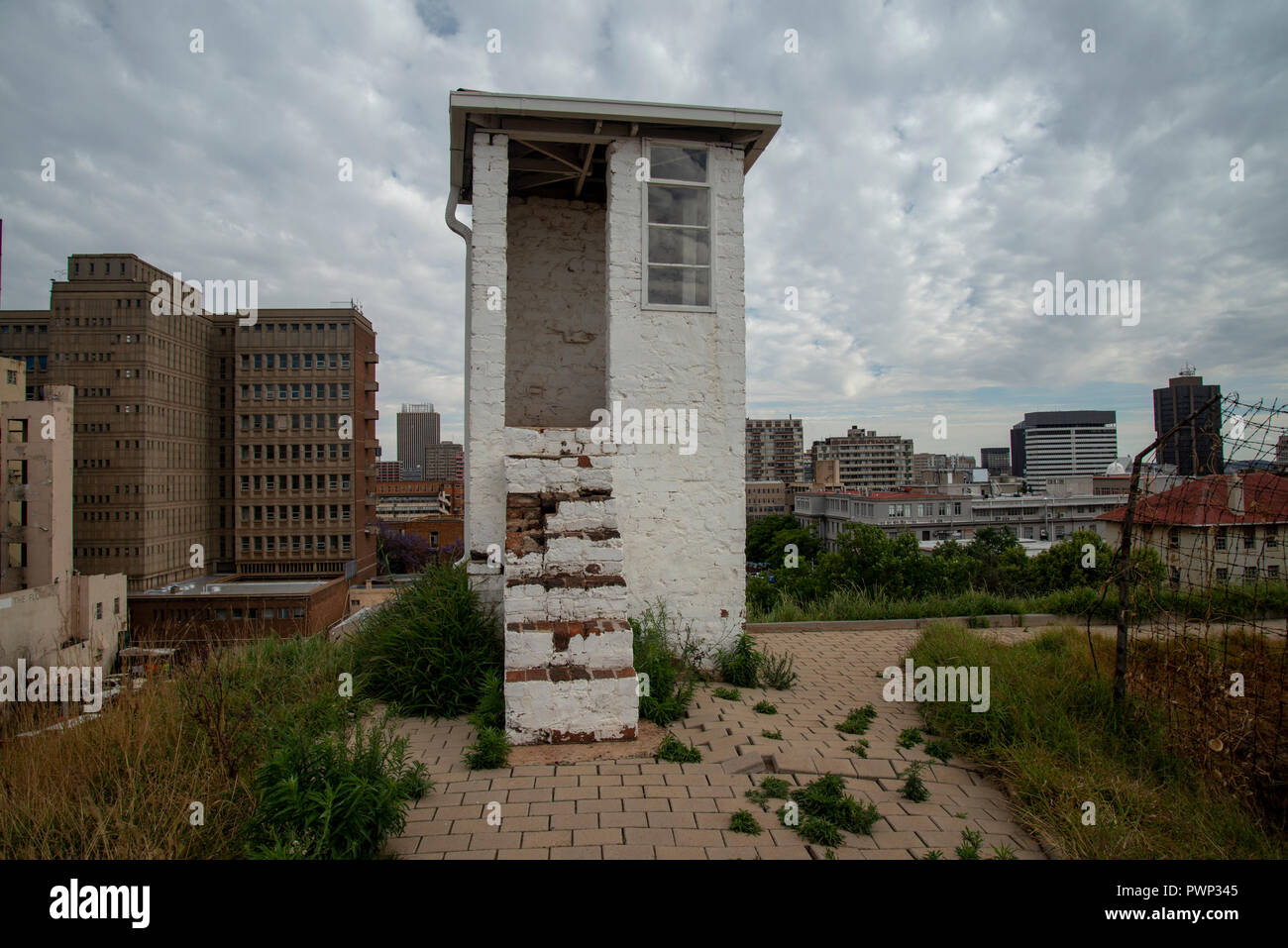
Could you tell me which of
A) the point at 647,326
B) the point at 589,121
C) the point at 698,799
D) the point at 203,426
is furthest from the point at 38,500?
the point at 203,426

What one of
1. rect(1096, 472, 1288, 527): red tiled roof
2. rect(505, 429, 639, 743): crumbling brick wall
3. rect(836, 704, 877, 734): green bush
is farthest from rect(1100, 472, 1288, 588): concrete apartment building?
rect(505, 429, 639, 743): crumbling brick wall

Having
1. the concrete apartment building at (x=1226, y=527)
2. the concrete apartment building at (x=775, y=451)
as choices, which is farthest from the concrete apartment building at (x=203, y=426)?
the concrete apartment building at (x=775, y=451)

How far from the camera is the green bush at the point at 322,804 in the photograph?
10.2 ft

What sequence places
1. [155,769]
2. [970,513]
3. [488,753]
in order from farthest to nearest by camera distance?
1. [970,513]
2. [488,753]
3. [155,769]

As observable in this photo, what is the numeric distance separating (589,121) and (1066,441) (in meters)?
155

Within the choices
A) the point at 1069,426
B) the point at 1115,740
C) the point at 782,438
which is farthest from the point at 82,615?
the point at 1069,426

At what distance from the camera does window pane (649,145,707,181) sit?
7047 mm

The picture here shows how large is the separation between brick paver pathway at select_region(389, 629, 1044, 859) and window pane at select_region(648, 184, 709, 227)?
519 centimetres

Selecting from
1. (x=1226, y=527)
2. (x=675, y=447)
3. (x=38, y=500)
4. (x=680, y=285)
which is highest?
(x=680, y=285)

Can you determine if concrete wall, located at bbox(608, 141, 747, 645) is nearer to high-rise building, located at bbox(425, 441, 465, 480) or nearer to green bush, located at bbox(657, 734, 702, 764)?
green bush, located at bbox(657, 734, 702, 764)

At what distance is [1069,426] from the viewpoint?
134m

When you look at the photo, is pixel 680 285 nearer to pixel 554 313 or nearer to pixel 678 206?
pixel 678 206

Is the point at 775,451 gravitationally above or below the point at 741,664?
above

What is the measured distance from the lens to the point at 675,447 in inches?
272
